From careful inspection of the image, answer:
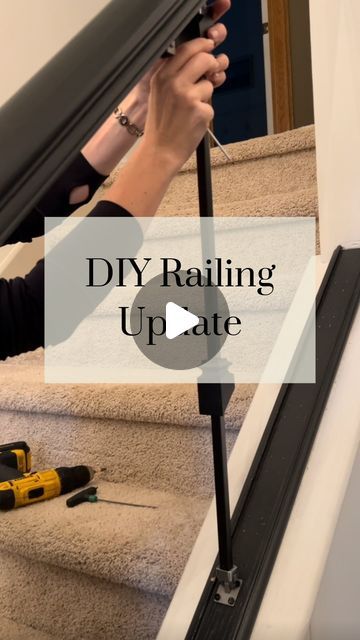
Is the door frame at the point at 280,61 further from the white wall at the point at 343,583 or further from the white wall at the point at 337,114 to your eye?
the white wall at the point at 343,583

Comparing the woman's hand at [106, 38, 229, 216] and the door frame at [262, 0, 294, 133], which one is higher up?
the door frame at [262, 0, 294, 133]

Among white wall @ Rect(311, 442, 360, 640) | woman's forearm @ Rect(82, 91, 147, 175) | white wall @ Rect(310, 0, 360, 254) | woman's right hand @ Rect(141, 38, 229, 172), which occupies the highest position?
white wall @ Rect(310, 0, 360, 254)

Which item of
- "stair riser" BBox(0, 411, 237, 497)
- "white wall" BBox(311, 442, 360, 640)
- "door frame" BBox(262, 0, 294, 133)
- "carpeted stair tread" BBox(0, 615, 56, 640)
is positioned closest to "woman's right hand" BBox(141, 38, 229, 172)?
"white wall" BBox(311, 442, 360, 640)

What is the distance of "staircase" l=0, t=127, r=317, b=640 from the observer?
88 cm

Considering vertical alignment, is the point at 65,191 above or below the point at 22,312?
above

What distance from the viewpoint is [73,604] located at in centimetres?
96

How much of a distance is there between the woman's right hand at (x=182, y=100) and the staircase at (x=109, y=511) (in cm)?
55

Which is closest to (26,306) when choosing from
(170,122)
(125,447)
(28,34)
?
(170,122)

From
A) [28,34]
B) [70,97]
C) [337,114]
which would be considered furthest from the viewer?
[28,34]

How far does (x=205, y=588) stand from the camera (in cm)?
70

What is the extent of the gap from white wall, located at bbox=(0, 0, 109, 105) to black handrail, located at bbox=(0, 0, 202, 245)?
1.65 meters

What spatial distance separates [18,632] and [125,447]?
370mm

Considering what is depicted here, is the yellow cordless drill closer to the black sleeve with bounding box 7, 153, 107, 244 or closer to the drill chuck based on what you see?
the drill chuck

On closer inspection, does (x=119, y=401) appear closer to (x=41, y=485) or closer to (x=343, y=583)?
(x=41, y=485)
